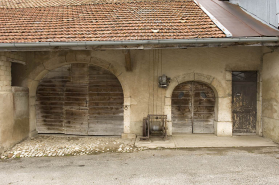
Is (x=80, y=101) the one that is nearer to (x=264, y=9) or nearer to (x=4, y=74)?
(x=4, y=74)

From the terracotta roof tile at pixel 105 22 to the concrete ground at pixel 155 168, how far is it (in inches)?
111

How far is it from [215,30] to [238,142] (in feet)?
10.4

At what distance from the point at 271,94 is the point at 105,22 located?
519cm

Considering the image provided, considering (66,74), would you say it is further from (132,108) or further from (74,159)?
(74,159)

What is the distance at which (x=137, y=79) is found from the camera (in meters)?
5.82

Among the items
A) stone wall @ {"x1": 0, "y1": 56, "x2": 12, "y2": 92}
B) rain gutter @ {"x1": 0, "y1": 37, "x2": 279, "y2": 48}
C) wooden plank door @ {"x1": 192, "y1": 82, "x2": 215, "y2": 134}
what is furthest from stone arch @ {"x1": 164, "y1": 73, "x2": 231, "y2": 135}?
stone wall @ {"x1": 0, "y1": 56, "x2": 12, "y2": 92}

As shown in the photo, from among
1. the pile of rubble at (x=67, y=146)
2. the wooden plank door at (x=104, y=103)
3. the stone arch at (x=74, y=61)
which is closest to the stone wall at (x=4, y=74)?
the stone arch at (x=74, y=61)

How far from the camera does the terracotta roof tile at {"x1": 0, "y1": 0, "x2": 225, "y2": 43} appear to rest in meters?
4.54

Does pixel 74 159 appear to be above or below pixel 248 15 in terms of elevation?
below

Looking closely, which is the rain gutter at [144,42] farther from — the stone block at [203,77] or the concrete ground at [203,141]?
the concrete ground at [203,141]

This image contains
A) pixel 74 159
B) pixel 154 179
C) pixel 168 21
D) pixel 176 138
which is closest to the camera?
pixel 154 179

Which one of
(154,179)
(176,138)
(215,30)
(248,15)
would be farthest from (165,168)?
(248,15)

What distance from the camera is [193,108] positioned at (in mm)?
6125

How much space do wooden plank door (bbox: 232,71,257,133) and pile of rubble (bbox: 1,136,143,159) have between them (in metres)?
3.56
